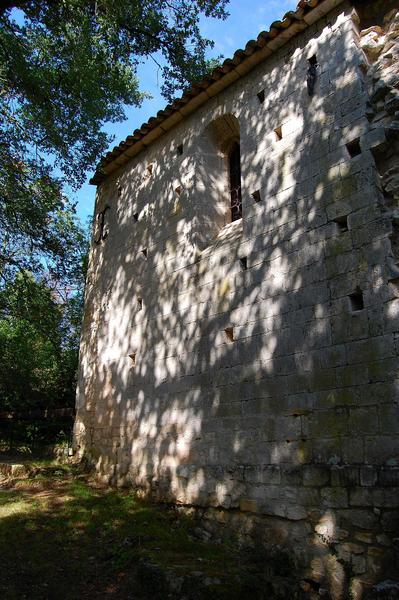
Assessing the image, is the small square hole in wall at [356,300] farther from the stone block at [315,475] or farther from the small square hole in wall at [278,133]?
the small square hole in wall at [278,133]

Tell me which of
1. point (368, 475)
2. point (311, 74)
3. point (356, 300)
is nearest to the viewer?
point (368, 475)

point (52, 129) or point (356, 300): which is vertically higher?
point (52, 129)

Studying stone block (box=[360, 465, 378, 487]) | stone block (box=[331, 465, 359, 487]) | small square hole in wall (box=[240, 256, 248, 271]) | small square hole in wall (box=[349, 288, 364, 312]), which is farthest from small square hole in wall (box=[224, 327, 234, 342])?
stone block (box=[360, 465, 378, 487])

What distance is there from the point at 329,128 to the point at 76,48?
5324 mm

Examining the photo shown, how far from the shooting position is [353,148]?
19.7ft

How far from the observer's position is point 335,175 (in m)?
6.04

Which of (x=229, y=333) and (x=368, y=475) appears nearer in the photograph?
(x=368, y=475)

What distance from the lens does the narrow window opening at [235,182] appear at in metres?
8.34

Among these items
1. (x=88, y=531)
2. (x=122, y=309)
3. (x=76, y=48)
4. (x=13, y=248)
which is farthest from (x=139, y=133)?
(x=88, y=531)

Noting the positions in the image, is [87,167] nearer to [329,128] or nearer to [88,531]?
[329,128]

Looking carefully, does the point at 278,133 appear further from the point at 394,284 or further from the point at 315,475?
the point at 315,475

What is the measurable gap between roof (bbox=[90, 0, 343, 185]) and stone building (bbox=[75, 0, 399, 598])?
0.03 metres

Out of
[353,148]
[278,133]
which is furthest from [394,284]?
[278,133]

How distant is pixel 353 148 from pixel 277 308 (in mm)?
2233
